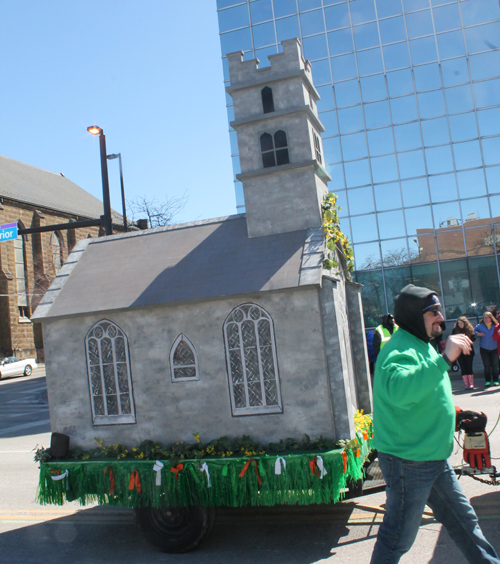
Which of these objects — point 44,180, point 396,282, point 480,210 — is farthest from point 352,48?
point 44,180

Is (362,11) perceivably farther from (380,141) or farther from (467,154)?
(467,154)

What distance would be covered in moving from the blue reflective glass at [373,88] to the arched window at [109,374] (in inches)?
906

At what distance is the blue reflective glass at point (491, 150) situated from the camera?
79.0 ft

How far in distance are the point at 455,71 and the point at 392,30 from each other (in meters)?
3.56

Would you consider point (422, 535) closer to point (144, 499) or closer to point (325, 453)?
point (325, 453)

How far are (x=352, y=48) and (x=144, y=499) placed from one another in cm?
2547

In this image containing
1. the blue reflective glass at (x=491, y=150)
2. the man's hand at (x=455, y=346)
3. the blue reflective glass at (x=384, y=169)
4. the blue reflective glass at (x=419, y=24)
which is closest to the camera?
the man's hand at (x=455, y=346)

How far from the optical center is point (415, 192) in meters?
25.0

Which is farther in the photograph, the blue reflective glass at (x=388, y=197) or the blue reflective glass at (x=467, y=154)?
the blue reflective glass at (x=388, y=197)

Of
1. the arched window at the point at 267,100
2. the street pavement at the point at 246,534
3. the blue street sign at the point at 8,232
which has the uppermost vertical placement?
the blue street sign at the point at 8,232

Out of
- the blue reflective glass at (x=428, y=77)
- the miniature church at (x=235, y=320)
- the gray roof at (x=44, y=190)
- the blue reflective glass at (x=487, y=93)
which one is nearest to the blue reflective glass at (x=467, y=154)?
the blue reflective glass at (x=487, y=93)

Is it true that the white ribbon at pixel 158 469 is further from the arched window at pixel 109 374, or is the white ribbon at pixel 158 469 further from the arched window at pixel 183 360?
the arched window at pixel 183 360

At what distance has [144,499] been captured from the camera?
16.9 ft

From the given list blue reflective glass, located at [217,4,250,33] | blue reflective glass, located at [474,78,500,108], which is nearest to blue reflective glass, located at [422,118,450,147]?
blue reflective glass, located at [474,78,500,108]
